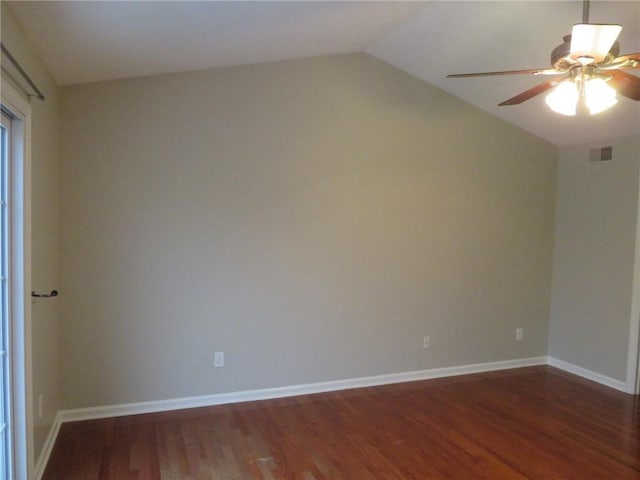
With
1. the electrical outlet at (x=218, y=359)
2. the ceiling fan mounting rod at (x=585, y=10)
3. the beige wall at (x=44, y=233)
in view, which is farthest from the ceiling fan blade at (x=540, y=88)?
the electrical outlet at (x=218, y=359)

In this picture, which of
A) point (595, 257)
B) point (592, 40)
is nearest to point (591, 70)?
point (592, 40)

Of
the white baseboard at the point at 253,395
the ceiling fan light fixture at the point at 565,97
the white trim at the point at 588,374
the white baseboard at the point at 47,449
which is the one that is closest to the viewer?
the ceiling fan light fixture at the point at 565,97

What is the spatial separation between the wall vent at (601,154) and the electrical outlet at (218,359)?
12.3 ft

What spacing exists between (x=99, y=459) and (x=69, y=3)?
2513 millimetres

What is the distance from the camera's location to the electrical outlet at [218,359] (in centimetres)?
362

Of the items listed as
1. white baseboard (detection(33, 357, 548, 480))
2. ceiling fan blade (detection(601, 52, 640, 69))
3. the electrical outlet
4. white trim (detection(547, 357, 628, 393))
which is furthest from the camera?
white trim (detection(547, 357, 628, 393))

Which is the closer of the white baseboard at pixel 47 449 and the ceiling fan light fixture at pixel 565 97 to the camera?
the ceiling fan light fixture at pixel 565 97

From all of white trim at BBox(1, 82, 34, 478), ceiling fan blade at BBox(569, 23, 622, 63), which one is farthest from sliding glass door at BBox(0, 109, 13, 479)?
ceiling fan blade at BBox(569, 23, 622, 63)

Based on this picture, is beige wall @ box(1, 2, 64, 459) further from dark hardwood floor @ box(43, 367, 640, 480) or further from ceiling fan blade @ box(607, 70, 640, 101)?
ceiling fan blade @ box(607, 70, 640, 101)

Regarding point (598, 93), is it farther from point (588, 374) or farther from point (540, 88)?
point (588, 374)

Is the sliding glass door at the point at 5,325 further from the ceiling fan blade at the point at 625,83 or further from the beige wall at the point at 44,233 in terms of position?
the ceiling fan blade at the point at 625,83

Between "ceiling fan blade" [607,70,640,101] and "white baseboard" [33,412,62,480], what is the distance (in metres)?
3.61

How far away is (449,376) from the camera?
4.35 metres

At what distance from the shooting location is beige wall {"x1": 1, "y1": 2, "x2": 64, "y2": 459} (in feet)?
8.11
